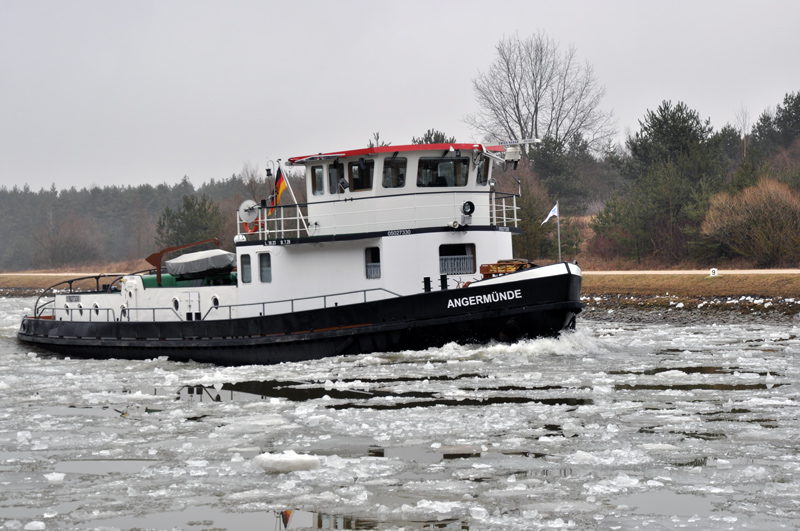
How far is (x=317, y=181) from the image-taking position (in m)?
17.6

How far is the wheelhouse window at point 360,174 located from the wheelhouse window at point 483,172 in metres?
2.27

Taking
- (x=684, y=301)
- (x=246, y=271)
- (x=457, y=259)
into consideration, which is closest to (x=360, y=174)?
(x=457, y=259)

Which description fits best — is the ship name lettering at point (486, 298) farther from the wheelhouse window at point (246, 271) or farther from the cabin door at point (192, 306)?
the cabin door at point (192, 306)

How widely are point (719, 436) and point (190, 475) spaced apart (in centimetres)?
528

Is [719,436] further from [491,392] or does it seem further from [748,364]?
[748,364]

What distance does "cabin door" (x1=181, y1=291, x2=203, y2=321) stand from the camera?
60.1ft

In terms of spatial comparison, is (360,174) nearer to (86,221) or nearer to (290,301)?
(290,301)

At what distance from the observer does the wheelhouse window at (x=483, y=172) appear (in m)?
17.5

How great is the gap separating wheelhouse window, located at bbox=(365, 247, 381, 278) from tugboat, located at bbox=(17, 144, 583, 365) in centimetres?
3

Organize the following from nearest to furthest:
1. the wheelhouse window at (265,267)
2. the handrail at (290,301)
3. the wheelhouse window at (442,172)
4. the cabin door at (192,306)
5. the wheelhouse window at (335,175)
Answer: the handrail at (290,301)
the wheelhouse window at (442,172)
the wheelhouse window at (335,175)
the wheelhouse window at (265,267)
the cabin door at (192,306)

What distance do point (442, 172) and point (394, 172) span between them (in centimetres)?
98

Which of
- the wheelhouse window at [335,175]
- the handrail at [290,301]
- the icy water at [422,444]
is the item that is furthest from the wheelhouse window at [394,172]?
the icy water at [422,444]

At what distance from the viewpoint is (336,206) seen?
17.2 meters

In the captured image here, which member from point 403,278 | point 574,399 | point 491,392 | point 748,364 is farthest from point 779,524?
point 403,278
